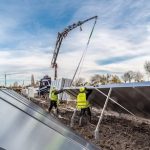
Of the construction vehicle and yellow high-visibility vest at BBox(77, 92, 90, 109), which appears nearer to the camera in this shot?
yellow high-visibility vest at BBox(77, 92, 90, 109)

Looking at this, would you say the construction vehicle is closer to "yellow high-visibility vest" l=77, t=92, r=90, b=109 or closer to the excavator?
the excavator

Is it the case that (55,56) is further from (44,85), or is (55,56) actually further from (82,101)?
(82,101)

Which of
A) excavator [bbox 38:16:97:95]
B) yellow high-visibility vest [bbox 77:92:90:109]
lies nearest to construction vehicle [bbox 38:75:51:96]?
excavator [bbox 38:16:97:95]

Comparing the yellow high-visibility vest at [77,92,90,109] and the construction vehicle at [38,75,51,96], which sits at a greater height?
the yellow high-visibility vest at [77,92,90,109]

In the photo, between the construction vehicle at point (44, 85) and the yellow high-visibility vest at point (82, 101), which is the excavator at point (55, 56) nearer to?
the construction vehicle at point (44, 85)

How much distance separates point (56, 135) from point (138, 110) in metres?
14.2

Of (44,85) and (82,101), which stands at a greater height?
(82,101)

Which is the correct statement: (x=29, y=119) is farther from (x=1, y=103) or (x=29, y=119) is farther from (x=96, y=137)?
(x=96, y=137)

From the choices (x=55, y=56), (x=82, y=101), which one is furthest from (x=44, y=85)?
(x=82, y=101)

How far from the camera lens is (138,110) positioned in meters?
15.3

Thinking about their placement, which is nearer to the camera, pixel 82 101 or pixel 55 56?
pixel 82 101

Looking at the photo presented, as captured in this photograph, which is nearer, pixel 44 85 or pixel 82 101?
pixel 82 101

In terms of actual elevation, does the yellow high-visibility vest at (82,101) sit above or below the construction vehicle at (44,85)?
above

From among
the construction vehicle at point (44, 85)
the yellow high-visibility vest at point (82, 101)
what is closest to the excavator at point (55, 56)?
the construction vehicle at point (44, 85)
